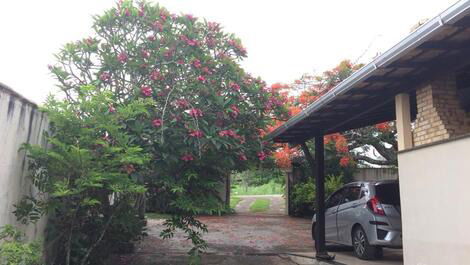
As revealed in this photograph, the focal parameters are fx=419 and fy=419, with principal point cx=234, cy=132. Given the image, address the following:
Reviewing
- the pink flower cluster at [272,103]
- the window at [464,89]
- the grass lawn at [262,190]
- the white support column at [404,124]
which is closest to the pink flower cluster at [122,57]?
the pink flower cluster at [272,103]

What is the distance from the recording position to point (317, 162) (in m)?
9.34

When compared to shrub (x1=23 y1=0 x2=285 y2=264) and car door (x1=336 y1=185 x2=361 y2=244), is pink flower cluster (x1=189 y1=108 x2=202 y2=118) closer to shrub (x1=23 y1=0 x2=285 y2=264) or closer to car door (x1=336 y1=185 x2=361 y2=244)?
shrub (x1=23 y1=0 x2=285 y2=264)

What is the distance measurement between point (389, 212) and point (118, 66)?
221 inches

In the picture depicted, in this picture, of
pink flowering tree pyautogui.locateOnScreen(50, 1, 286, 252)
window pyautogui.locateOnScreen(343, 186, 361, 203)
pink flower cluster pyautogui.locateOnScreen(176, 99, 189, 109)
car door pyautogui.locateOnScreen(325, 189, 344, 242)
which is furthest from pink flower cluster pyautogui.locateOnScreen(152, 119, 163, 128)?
car door pyautogui.locateOnScreen(325, 189, 344, 242)

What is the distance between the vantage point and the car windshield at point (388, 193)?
8.18 m

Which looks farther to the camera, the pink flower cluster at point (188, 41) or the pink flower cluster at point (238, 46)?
the pink flower cluster at point (238, 46)

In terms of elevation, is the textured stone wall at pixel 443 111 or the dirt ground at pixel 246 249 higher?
the textured stone wall at pixel 443 111

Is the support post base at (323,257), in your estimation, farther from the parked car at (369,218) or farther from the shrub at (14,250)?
the shrub at (14,250)

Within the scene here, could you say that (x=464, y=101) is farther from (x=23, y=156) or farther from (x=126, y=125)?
(x=23, y=156)

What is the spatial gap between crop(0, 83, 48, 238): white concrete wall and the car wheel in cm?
604

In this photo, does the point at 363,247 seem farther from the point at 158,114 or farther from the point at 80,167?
the point at 80,167

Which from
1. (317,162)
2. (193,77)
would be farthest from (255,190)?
(193,77)

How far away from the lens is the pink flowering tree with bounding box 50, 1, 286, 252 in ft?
20.8

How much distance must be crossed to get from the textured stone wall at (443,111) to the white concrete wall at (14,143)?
5.34m
